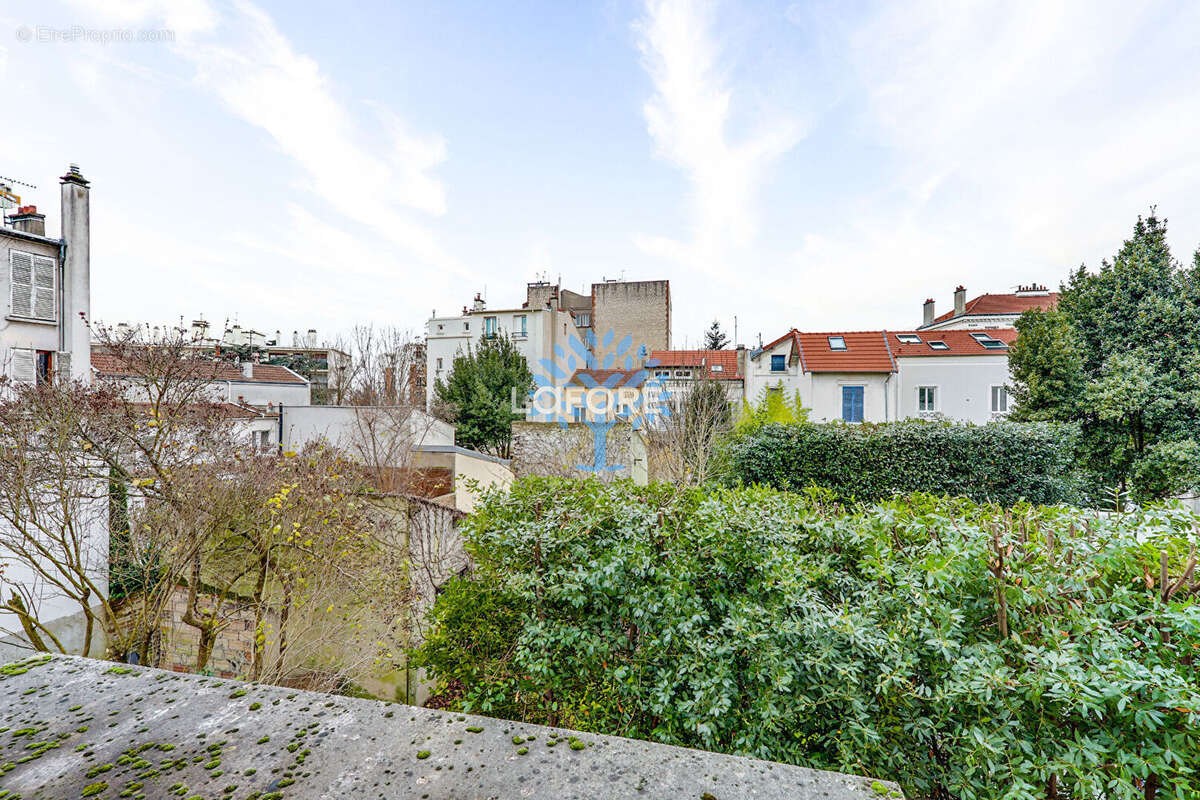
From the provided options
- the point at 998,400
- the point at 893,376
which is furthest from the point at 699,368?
the point at 998,400

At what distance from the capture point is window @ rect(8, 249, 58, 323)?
1169cm

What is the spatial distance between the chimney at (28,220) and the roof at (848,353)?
79.8 ft

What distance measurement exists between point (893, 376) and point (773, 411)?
20.1ft

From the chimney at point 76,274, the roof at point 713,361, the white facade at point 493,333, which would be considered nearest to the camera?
the chimney at point 76,274

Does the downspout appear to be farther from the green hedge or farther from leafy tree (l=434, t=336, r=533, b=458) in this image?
the green hedge

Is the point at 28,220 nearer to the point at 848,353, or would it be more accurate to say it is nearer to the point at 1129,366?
the point at 848,353

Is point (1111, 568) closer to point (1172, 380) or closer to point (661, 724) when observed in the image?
point (661, 724)

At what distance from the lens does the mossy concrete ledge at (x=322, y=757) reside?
841 mm

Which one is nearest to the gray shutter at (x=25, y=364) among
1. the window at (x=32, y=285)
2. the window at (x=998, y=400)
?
the window at (x=32, y=285)

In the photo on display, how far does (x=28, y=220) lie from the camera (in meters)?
12.4

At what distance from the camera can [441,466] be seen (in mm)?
13242

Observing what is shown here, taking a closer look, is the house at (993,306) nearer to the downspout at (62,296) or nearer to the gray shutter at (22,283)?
the downspout at (62,296)

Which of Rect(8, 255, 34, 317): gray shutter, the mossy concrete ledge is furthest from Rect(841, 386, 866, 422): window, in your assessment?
Rect(8, 255, 34, 317): gray shutter

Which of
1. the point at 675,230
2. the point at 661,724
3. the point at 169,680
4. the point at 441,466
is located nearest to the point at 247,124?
the point at 441,466
